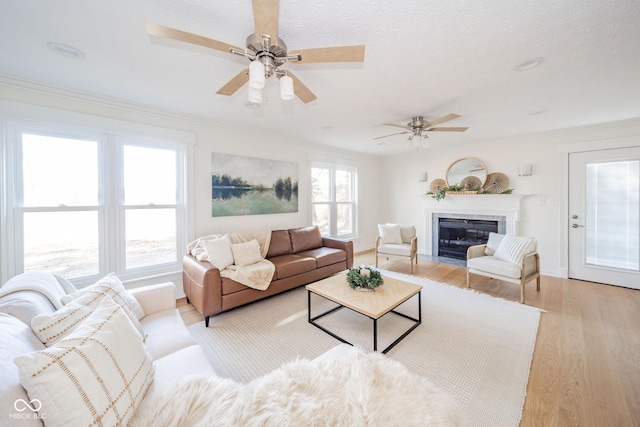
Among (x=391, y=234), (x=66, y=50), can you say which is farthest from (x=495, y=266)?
(x=66, y=50)

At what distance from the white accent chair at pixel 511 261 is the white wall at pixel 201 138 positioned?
271cm

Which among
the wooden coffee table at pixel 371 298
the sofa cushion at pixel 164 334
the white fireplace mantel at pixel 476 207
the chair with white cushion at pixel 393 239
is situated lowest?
the wooden coffee table at pixel 371 298

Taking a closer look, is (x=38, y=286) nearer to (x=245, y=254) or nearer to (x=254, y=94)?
Result: (x=254, y=94)

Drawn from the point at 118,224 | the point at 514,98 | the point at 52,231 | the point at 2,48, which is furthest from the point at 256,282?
the point at 514,98

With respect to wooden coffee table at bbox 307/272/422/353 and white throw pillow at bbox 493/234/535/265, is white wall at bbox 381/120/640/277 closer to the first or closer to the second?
white throw pillow at bbox 493/234/535/265

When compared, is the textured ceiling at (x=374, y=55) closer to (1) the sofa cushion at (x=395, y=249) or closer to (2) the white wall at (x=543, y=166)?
(2) the white wall at (x=543, y=166)

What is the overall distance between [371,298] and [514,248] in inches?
96.1

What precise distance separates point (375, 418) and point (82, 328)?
3.97ft

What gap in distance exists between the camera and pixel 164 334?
4.95 feet

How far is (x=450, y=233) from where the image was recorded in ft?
16.5

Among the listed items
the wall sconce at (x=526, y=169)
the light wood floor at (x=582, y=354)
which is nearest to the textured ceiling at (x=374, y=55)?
the wall sconce at (x=526, y=169)

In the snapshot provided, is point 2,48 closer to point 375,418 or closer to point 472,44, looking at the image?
point 375,418

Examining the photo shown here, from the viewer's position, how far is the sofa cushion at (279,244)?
3.54 m

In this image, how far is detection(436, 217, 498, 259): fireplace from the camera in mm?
4609
